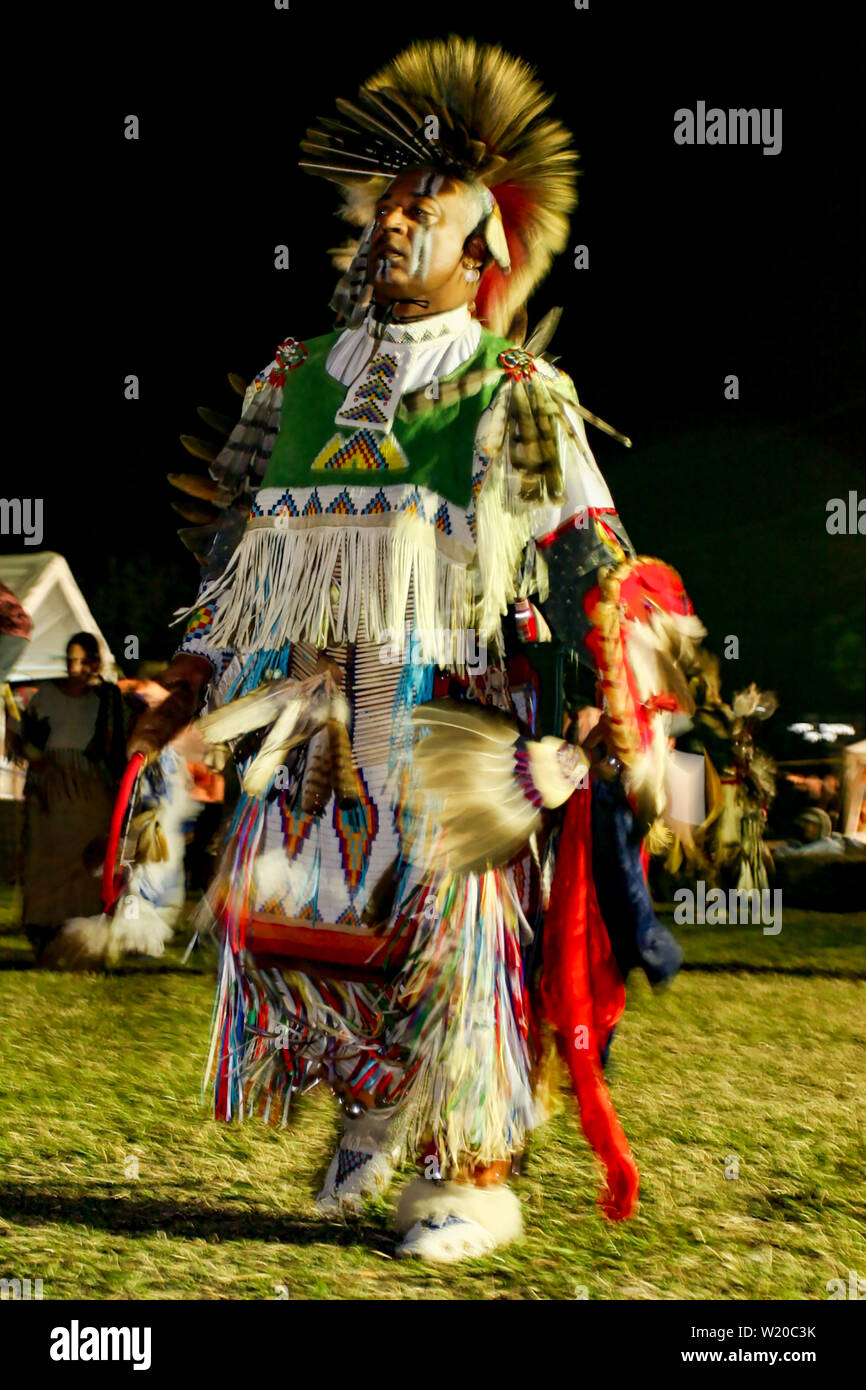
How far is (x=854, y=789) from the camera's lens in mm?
6258

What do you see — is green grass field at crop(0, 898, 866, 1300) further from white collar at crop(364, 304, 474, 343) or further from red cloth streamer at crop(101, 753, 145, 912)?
white collar at crop(364, 304, 474, 343)

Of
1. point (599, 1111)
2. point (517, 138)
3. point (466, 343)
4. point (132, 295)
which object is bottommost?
point (599, 1111)

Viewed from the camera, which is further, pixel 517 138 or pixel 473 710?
pixel 517 138

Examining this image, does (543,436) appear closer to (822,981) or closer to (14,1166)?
(14,1166)

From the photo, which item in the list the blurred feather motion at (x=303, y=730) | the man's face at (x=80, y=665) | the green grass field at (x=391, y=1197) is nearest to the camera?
the green grass field at (x=391, y=1197)

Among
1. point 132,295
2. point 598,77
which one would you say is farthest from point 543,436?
point 132,295

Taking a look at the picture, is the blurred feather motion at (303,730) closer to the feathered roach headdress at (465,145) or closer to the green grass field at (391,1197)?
the green grass field at (391,1197)

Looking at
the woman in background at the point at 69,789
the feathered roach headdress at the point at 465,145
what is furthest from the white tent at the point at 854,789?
the feathered roach headdress at the point at 465,145

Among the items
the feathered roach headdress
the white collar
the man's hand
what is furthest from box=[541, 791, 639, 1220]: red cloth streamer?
the feathered roach headdress

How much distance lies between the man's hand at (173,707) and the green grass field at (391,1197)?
27.5 inches

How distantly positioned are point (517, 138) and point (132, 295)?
11.3 ft

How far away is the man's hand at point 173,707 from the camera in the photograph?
2.23 m

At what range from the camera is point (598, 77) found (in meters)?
4.42

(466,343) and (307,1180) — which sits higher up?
(466,343)
